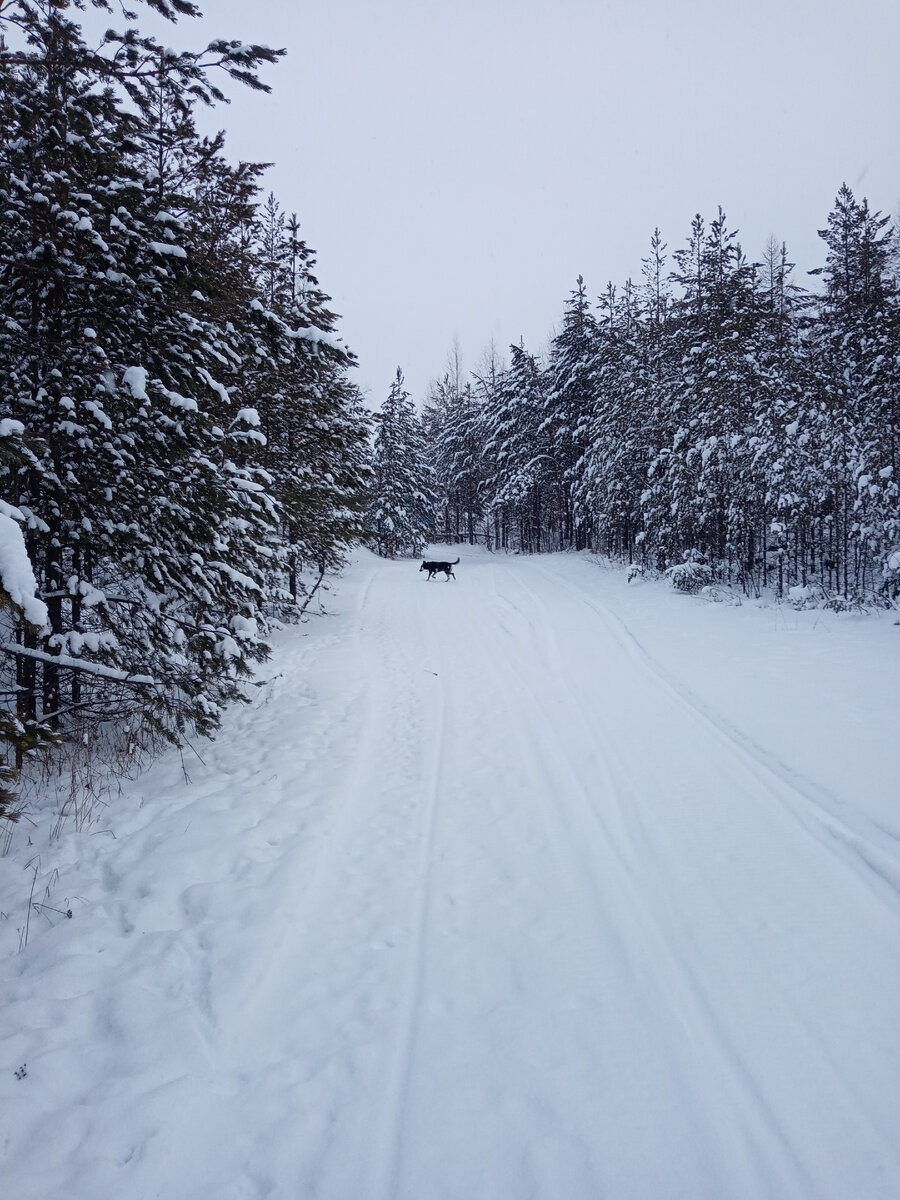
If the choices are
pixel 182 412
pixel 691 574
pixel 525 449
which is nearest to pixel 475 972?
pixel 182 412

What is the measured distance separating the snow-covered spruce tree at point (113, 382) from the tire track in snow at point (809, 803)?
17.7 ft

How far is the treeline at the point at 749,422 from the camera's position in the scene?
14070mm

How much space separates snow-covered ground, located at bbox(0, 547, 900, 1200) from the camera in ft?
7.70

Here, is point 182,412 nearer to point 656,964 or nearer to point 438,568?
point 656,964

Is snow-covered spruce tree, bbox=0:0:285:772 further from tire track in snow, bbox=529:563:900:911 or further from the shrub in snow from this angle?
the shrub in snow

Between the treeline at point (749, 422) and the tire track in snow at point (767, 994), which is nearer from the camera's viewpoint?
the tire track in snow at point (767, 994)

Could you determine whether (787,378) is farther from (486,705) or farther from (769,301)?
(486,705)

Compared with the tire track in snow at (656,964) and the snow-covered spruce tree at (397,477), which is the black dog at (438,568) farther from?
the tire track in snow at (656,964)

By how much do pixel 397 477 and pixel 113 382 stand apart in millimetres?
32007

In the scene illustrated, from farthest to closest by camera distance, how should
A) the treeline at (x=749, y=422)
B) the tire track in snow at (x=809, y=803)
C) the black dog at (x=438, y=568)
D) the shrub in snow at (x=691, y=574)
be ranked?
the black dog at (x=438, y=568) < the shrub in snow at (x=691, y=574) < the treeline at (x=749, y=422) < the tire track in snow at (x=809, y=803)

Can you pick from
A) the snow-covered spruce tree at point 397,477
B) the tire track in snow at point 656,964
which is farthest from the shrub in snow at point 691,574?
the snow-covered spruce tree at point 397,477

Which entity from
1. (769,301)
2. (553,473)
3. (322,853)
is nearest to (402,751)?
(322,853)

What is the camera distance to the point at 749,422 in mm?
16469

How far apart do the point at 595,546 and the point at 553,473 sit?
5260 mm
